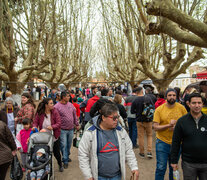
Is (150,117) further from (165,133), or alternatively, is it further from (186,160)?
(186,160)

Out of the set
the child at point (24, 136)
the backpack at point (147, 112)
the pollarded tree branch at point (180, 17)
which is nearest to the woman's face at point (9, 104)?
the child at point (24, 136)

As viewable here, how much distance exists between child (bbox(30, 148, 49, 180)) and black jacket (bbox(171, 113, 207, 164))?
2.34 meters

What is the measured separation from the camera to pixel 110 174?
2.28 meters

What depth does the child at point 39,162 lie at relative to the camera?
3246 millimetres

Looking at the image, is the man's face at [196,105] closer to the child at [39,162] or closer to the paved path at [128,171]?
the paved path at [128,171]

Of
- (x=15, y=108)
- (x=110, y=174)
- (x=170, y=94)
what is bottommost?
(x=110, y=174)

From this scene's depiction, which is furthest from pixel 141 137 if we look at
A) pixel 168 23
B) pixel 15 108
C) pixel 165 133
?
pixel 15 108

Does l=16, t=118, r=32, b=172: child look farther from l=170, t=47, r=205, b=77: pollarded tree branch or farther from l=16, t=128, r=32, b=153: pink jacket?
l=170, t=47, r=205, b=77: pollarded tree branch

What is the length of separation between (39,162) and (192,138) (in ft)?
8.62

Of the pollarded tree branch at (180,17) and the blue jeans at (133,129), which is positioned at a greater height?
the pollarded tree branch at (180,17)

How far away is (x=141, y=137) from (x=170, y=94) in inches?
91.8

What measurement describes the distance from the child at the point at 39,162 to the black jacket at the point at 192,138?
2.34 metres

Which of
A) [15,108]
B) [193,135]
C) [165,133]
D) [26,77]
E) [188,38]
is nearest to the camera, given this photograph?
[193,135]

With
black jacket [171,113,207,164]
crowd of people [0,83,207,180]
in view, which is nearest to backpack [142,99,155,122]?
crowd of people [0,83,207,180]
